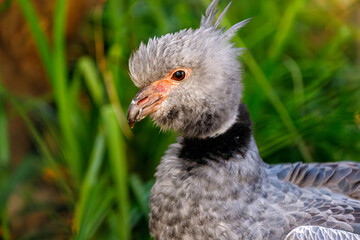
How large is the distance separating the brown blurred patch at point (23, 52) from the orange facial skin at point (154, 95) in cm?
158

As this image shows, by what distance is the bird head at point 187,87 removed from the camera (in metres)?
1.37

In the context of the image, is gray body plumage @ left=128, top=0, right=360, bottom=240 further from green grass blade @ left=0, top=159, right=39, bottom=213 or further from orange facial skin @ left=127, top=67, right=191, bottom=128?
green grass blade @ left=0, top=159, right=39, bottom=213

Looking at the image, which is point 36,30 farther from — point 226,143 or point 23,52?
point 226,143

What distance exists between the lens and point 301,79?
236 centimetres

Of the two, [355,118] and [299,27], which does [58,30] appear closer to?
[355,118]

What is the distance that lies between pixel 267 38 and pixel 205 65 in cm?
142

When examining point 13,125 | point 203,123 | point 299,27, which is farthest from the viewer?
point 299,27

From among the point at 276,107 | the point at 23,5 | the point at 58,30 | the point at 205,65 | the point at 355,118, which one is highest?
the point at 23,5

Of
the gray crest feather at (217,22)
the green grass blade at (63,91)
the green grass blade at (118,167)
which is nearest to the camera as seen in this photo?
the gray crest feather at (217,22)

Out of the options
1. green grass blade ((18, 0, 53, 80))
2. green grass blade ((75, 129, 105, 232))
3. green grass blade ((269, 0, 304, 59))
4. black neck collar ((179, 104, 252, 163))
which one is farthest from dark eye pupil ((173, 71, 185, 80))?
green grass blade ((269, 0, 304, 59))

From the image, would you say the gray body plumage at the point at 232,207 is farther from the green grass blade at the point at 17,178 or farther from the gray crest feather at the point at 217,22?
the green grass blade at the point at 17,178

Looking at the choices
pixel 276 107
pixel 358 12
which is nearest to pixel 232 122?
pixel 276 107

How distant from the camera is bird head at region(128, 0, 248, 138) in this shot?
1366mm

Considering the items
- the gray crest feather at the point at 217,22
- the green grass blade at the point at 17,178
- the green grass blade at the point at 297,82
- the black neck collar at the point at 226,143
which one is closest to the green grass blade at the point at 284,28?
the green grass blade at the point at 297,82
